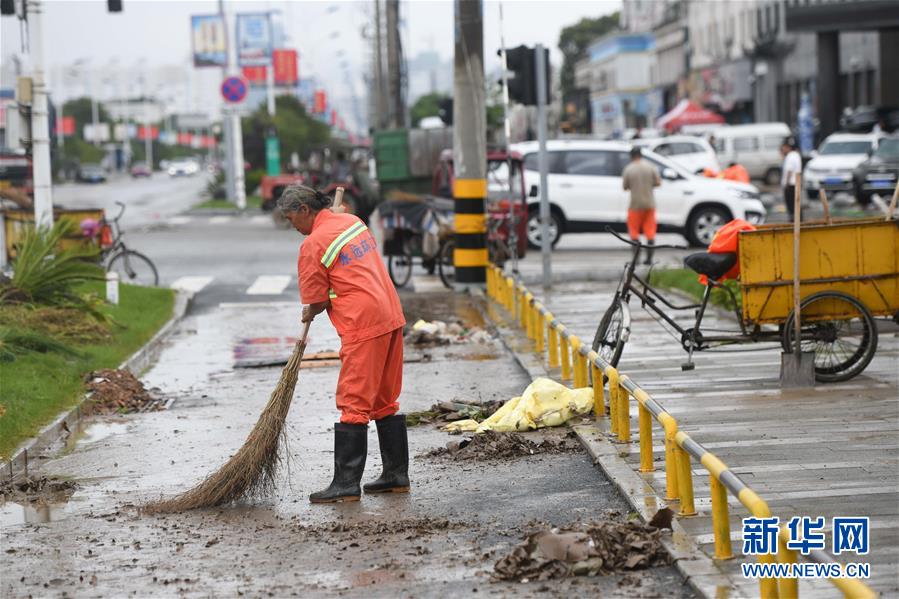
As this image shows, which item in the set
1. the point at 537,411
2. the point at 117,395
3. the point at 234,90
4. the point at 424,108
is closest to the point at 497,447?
the point at 537,411

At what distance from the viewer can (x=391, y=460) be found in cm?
834

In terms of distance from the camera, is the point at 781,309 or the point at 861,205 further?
the point at 861,205

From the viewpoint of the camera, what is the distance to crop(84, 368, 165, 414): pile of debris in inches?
461

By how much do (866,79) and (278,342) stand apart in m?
47.0

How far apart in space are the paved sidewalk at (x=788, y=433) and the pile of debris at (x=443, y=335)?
67.4 inches

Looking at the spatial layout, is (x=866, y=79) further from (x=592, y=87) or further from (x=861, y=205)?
(x=592, y=87)

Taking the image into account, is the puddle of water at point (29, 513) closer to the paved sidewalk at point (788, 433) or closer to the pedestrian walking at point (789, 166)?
the paved sidewalk at point (788, 433)

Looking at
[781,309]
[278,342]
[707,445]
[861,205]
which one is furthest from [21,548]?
[861,205]

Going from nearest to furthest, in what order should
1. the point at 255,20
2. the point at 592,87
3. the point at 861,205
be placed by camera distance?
the point at 861,205 → the point at 255,20 → the point at 592,87

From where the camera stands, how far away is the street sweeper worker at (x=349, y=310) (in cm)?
808

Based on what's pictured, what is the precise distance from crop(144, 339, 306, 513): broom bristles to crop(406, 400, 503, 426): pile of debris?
221 centimetres

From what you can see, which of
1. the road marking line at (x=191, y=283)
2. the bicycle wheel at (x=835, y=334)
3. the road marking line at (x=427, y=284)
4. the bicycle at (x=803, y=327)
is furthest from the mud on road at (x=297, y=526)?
the road marking line at (x=191, y=283)

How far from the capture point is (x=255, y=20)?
253 feet

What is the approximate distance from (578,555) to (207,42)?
6252 cm
